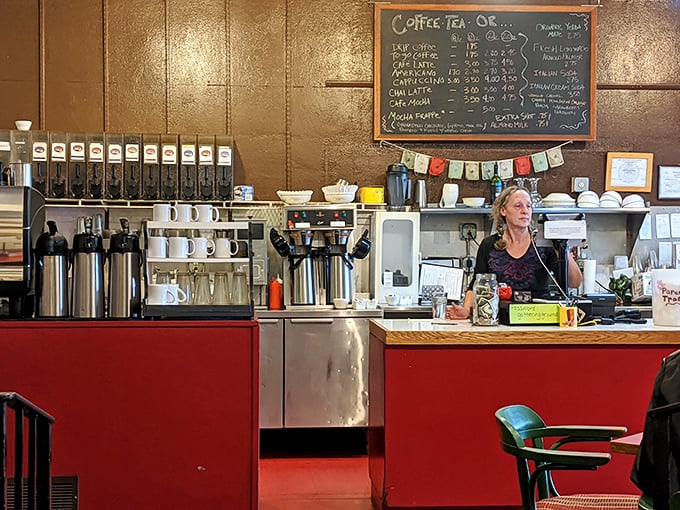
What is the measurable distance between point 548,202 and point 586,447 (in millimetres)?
2851

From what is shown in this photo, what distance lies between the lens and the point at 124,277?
385 cm

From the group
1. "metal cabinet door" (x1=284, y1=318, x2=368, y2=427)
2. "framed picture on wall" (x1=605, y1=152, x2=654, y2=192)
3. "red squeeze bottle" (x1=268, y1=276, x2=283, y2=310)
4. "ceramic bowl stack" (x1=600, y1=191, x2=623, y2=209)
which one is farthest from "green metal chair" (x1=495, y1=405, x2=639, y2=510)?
"framed picture on wall" (x1=605, y1=152, x2=654, y2=192)

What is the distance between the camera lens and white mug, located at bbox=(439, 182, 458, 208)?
6562 mm

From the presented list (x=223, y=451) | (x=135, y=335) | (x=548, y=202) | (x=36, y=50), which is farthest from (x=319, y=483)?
(x=36, y=50)

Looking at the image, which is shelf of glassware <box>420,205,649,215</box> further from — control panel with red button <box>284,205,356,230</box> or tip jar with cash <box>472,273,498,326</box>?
tip jar with cash <box>472,273,498,326</box>

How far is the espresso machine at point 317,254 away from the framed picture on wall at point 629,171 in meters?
Answer: 2.09

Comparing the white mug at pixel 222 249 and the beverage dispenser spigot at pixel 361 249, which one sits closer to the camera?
the white mug at pixel 222 249

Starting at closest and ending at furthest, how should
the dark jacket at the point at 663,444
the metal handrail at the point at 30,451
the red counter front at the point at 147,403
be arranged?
the dark jacket at the point at 663,444 → the metal handrail at the point at 30,451 → the red counter front at the point at 147,403

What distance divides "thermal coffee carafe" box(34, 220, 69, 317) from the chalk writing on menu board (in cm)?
343

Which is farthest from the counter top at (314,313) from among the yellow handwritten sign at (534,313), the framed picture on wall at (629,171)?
the framed picture on wall at (629,171)

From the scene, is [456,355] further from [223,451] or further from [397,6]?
[397,6]

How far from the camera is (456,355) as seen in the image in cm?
401

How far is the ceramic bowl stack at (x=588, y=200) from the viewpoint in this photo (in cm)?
657

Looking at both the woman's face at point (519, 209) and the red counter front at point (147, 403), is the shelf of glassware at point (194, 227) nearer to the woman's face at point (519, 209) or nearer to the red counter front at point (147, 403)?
the red counter front at point (147, 403)
